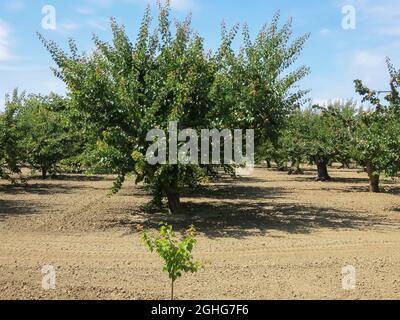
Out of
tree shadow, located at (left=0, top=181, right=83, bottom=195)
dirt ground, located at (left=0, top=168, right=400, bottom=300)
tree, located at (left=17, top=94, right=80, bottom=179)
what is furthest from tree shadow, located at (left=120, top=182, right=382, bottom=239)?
tree, located at (left=17, top=94, right=80, bottom=179)

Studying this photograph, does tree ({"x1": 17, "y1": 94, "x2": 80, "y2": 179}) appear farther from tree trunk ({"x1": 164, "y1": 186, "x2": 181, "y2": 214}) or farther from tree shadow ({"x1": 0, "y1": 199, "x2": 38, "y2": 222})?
tree trunk ({"x1": 164, "y1": 186, "x2": 181, "y2": 214})

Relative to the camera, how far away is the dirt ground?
21.8ft

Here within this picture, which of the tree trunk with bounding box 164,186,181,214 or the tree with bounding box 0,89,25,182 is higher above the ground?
the tree with bounding box 0,89,25,182

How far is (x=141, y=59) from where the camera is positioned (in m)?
13.0

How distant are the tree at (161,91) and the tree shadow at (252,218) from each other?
100cm

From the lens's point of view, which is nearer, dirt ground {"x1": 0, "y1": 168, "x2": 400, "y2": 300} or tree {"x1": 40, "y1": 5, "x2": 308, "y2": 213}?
dirt ground {"x1": 0, "y1": 168, "x2": 400, "y2": 300}

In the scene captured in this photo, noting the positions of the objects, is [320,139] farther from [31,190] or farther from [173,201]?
[31,190]

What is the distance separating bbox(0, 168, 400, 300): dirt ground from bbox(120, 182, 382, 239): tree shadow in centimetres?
3

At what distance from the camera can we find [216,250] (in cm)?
915

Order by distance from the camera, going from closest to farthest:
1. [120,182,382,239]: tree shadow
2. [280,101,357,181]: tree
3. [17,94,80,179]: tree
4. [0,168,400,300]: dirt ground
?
[0,168,400,300]: dirt ground < [120,182,382,239]: tree shadow < [280,101,357,181]: tree < [17,94,80,179]: tree

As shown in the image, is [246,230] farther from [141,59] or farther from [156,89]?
[141,59]

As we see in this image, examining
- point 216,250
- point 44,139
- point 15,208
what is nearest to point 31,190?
point 15,208

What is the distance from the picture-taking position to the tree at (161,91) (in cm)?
1184
